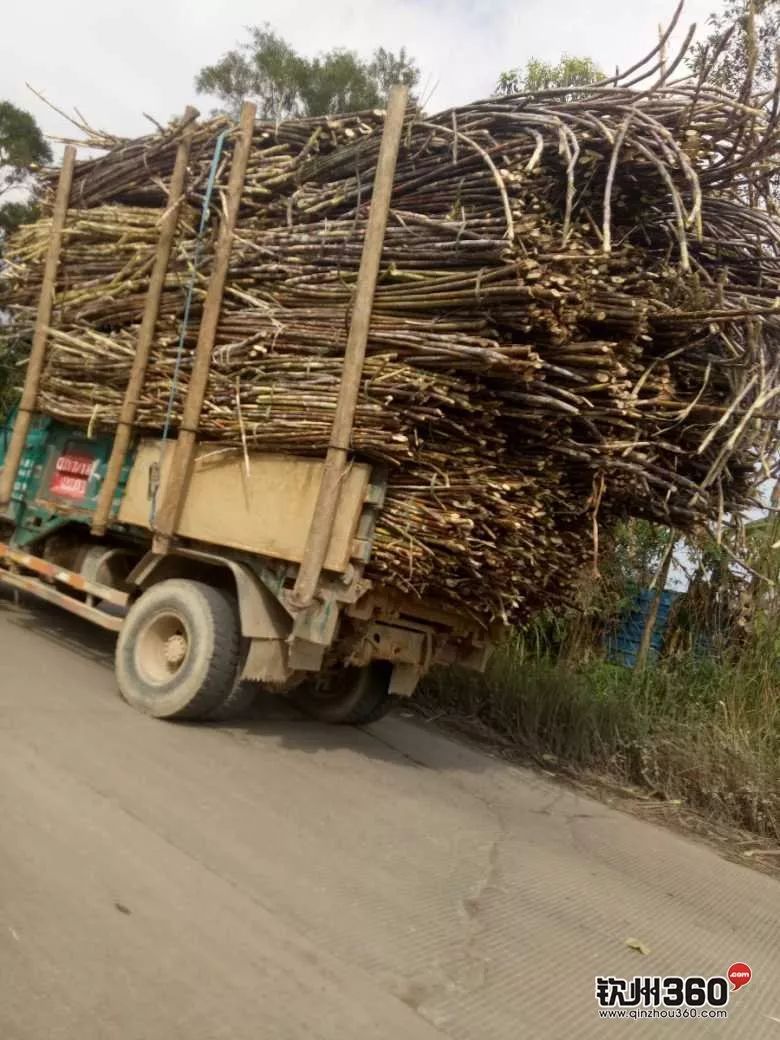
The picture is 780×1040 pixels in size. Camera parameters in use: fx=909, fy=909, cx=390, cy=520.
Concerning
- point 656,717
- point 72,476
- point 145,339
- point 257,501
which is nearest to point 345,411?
point 257,501

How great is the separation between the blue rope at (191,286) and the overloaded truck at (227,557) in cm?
7

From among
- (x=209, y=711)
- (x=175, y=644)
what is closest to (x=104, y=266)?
(x=175, y=644)

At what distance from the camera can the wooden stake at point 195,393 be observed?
5641 mm

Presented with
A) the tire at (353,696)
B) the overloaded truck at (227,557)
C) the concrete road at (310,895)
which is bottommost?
the concrete road at (310,895)

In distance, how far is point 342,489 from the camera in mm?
4910

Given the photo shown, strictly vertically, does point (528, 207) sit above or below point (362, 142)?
below

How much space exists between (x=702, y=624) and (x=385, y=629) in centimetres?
400

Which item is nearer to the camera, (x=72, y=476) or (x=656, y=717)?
(x=72, y=476)

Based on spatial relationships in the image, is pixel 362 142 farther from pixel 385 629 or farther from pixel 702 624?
Result: pixel 702 624

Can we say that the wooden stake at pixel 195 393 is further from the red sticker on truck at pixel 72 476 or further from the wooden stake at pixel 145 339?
the red sticker on truck at pixel 72 476

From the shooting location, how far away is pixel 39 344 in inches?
276

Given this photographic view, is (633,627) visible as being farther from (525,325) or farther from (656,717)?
(525,325)

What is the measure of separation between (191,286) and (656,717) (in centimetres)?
477

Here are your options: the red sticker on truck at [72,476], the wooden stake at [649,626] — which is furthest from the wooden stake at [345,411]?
the wooden stake at [649,626]
